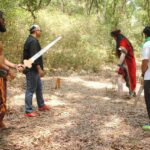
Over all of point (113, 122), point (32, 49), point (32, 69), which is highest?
point (32, 49)

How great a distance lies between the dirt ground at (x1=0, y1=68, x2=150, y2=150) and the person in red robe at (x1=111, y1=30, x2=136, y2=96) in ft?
1.87

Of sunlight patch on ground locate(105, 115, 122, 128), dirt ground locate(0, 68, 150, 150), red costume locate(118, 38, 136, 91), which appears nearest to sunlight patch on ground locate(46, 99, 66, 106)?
dirt ground locate(0, 68, 150, 150)

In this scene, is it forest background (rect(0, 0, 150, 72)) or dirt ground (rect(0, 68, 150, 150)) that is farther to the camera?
forest background (rect(0, 0, 150, 72))

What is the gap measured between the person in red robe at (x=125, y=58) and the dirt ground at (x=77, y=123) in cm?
57

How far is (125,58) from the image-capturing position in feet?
32.3

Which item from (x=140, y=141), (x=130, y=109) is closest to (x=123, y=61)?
(x=130, y=109)

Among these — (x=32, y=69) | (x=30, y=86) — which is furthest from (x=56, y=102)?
(x=32, y=69)

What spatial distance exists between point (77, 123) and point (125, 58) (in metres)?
3.26

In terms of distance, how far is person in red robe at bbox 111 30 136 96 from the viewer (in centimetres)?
962

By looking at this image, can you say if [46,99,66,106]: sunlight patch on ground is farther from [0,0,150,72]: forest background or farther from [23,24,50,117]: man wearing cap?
[0,0,150,72]: forest background

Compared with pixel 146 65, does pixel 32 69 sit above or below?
below

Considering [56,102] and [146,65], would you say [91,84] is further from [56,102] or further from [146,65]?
[146,65]

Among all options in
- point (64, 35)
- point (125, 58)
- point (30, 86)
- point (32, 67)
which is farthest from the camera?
point (64, 35)

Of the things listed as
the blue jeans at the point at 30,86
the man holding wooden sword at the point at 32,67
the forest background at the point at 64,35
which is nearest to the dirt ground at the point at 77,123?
the blue jeans at the point at 30,86
